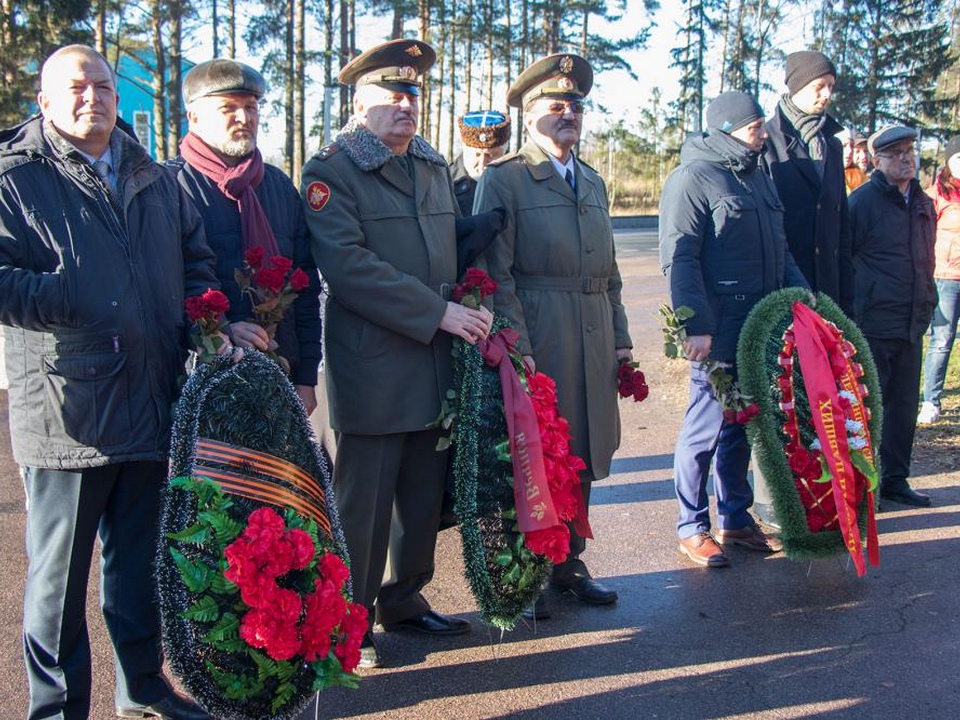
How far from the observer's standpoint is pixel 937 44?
3916 cm

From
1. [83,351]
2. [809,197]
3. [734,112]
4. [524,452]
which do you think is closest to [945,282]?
[809,197]

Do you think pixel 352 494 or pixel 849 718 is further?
pixel 352 494

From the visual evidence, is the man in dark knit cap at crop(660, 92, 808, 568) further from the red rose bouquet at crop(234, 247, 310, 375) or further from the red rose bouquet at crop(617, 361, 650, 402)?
the red rose bouquet at crop(234, 247, 310, 375)

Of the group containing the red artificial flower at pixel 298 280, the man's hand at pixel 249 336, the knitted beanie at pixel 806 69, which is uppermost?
the knitted beanie at pixel 806 69

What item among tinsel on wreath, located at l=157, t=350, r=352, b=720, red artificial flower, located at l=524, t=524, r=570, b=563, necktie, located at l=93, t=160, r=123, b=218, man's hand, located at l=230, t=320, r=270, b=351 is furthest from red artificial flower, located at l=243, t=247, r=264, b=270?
red artificial flower, located at l=524, t=524, r=570, b=563

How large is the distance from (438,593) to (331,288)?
1.65 m

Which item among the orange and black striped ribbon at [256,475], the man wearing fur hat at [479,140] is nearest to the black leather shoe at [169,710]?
the orange and black striped ribbon at [256,475]

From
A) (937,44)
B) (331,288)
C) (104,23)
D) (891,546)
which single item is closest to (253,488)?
(331,288)

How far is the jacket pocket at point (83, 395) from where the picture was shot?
9.41ft

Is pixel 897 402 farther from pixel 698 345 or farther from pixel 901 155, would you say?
pixel 698 345

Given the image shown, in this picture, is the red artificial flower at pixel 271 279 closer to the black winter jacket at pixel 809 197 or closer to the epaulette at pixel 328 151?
the epaulette at pixel 328 151

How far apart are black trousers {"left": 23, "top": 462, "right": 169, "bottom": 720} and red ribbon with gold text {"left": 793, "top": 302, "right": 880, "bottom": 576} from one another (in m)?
2.89

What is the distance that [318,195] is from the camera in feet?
11.8

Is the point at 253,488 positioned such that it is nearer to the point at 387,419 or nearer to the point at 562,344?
the point at 387,419
